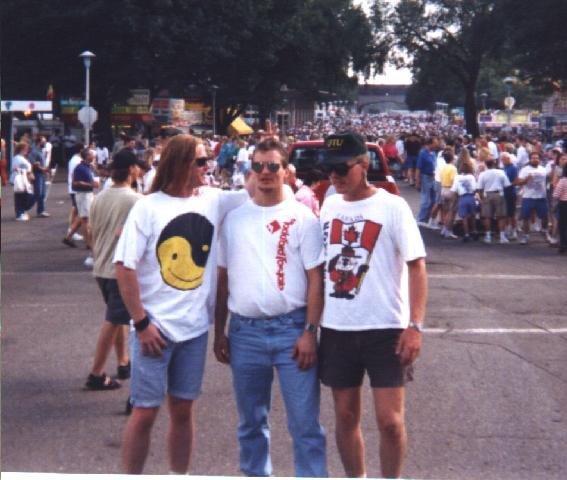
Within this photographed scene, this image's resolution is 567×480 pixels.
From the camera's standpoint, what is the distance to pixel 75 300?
455 inches

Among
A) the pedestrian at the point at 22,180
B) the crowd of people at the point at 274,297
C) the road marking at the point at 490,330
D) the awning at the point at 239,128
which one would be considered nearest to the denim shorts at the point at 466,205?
the pedestrian at the point at 22,180

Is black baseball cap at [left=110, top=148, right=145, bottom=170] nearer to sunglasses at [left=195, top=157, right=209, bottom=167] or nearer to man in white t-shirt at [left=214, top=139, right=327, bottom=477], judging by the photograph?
sunglasses at [left=195, top=157, right=209, bottom=167]

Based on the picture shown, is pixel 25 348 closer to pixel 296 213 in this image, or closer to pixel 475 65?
pixel 296 213

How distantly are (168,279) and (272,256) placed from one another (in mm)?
480

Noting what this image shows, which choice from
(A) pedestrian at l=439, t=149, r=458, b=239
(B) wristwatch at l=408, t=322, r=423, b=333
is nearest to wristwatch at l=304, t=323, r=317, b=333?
(B) wristwatch at l=408, t=322, r=423, b=333

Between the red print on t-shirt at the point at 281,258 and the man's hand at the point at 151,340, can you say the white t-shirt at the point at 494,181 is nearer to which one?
the red print on t-shirt at the point at 281,258

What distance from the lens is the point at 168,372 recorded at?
15.4 ft

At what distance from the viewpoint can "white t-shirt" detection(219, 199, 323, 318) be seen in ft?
14.6

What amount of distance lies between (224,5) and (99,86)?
6.44 m

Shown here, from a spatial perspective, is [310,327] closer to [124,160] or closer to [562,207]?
[124,160]

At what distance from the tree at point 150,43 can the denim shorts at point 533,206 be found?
885 inches

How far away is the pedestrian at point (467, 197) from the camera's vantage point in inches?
732

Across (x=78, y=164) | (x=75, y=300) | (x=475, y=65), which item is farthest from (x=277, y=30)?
(x=75, y=300)

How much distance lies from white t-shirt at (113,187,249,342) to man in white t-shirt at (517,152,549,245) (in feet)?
48.0
